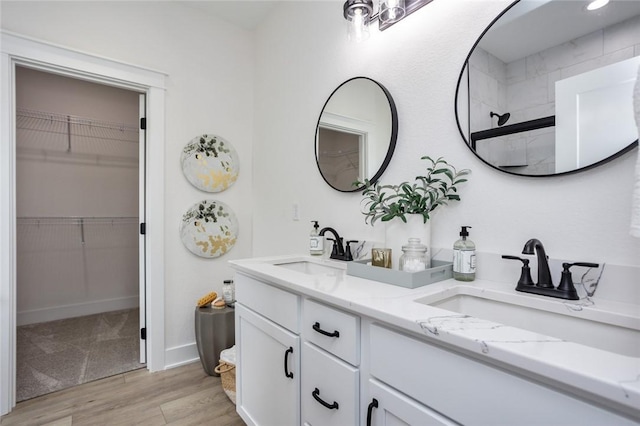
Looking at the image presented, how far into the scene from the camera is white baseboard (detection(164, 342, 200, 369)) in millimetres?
2355

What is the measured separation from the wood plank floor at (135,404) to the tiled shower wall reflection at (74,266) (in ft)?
5.79

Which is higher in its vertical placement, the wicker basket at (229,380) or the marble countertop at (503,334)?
the marble countertop at (503,334)

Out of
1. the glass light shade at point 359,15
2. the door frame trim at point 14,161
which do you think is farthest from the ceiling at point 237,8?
the glass light shade at point 359,15

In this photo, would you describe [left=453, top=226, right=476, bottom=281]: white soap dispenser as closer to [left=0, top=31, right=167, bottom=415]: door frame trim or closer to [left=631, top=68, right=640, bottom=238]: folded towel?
[left=631, top=68, right=640, bottom=238]: folded towel

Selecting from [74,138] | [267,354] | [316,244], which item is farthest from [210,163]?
[74,138]

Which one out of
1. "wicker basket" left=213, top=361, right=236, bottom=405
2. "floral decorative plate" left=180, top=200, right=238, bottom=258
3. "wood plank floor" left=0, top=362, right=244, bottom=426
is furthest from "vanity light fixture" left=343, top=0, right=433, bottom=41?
"wood plank floor" left=0, top=362, right=244, bottom=426

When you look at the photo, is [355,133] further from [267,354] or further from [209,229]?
[209,229]

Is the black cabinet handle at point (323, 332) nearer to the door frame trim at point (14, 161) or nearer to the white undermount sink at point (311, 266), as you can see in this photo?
the white undermount sink at point (311, 266)

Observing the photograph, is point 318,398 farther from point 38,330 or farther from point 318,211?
point 38,330

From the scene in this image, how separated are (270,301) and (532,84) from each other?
129 centimetres

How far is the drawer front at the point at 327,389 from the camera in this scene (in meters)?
0.94

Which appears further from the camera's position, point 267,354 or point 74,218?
point 74,218

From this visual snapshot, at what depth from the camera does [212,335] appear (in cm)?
222

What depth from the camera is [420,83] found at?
1.40 m
